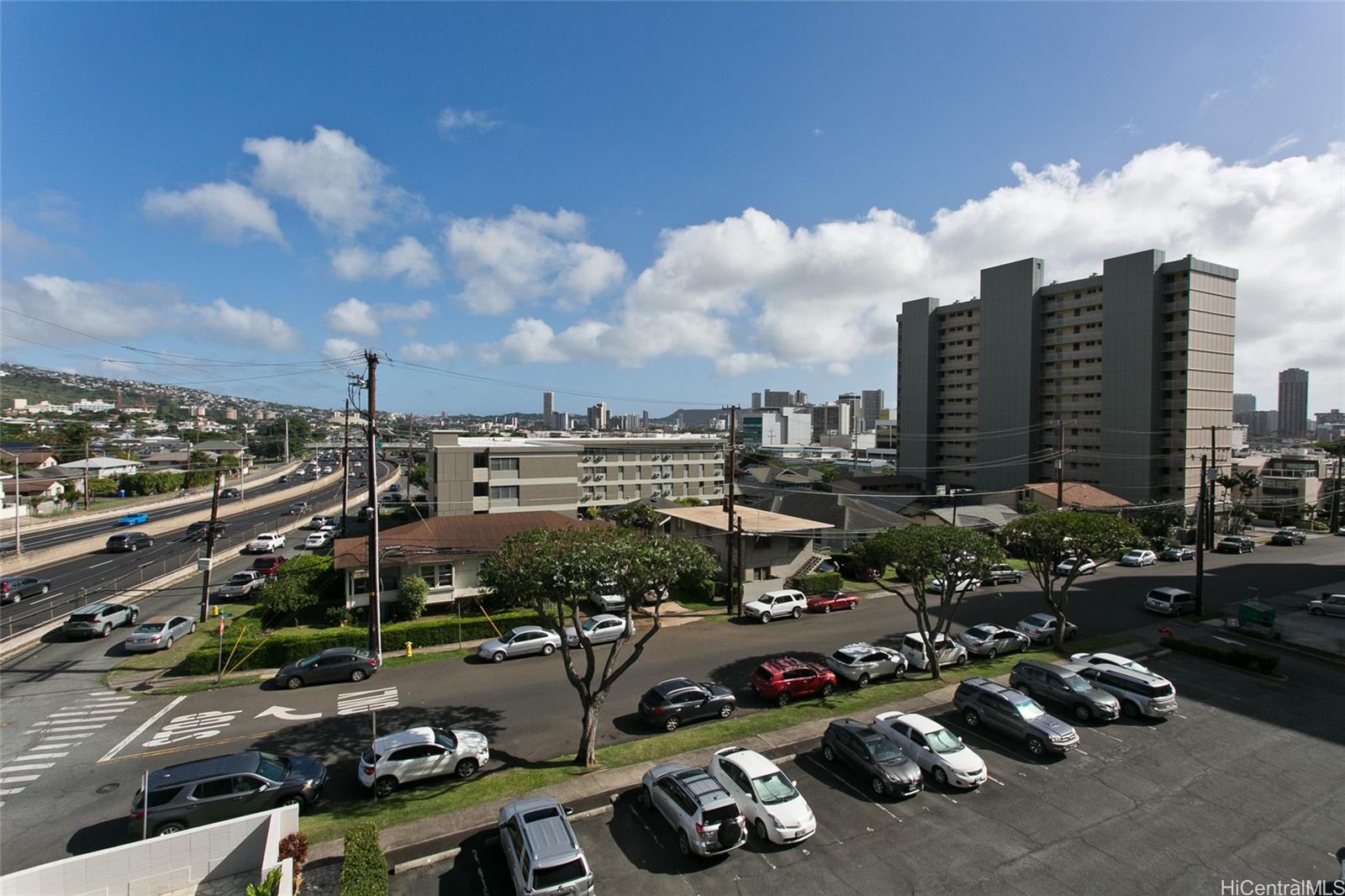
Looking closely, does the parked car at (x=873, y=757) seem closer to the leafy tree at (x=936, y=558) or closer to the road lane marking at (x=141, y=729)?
the leafy tree at (x=936, y=558)

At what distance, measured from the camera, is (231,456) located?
121m

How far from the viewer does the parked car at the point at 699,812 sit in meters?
13.1

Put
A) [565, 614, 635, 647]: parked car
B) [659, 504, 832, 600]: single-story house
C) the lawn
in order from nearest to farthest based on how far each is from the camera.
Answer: the lawn → [565, 614, 635, 647]: parked car → [659, 504, 832, 600]: single-story house

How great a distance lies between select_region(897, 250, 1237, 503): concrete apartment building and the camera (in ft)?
228

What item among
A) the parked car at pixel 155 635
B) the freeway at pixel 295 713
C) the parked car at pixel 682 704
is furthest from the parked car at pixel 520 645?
the parked car at pixel 155 635

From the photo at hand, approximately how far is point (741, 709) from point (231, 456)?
134799 mm

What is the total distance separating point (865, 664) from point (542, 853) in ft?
56.0

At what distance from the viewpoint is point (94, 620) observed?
30.5 m

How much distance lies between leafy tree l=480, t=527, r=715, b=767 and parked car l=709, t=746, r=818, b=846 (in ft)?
13.1

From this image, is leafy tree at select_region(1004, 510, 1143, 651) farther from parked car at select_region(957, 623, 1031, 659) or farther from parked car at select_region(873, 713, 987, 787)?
parked car at select_region(873, 713, 987, 787)

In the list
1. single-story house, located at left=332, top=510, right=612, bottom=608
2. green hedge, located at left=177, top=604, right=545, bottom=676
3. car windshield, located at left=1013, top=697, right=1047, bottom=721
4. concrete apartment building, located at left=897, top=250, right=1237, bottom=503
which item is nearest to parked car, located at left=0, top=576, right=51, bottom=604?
green hedge, located at left=177, top=604, right=545, bottom=676

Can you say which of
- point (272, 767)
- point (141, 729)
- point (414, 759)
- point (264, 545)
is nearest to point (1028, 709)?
point (414, 759)

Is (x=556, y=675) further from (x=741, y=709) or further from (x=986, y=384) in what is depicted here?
(x=986, y=384)

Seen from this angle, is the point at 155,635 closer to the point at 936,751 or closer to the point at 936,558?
the point at 936,751
